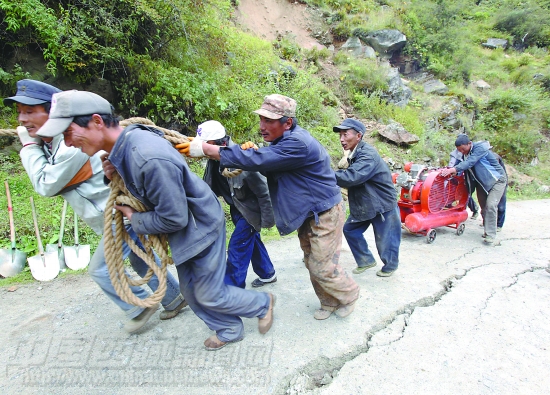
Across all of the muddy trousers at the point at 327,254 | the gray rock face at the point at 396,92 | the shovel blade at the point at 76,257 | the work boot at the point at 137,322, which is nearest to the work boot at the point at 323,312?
the muddy trousers at the point at 327,254

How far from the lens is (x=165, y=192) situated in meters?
1.89

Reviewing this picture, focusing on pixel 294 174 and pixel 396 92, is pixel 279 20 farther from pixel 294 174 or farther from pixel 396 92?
pixel 294 174

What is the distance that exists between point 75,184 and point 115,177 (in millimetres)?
580

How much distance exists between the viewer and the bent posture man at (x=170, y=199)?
1850mm

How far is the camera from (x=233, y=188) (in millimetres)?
2988

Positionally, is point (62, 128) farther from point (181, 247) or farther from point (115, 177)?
point (181, 247)

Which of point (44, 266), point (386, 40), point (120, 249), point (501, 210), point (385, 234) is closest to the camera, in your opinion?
point (120, 249)

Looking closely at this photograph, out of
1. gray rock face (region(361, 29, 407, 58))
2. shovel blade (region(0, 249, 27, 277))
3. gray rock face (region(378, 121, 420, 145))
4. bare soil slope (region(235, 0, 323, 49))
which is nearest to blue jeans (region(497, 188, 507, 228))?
gray rock face (region(378, 121, 420, 145))

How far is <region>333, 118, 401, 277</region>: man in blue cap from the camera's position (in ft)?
11.1

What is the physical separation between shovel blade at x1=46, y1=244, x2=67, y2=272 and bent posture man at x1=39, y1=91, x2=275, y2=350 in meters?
2.48

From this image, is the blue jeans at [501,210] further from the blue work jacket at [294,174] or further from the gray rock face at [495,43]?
the gray rock face at [495,43]

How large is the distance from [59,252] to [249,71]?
6162mm

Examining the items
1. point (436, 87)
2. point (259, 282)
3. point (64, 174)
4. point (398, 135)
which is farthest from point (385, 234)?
point (436, 87)

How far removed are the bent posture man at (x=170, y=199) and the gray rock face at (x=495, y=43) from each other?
2525 centimetres
